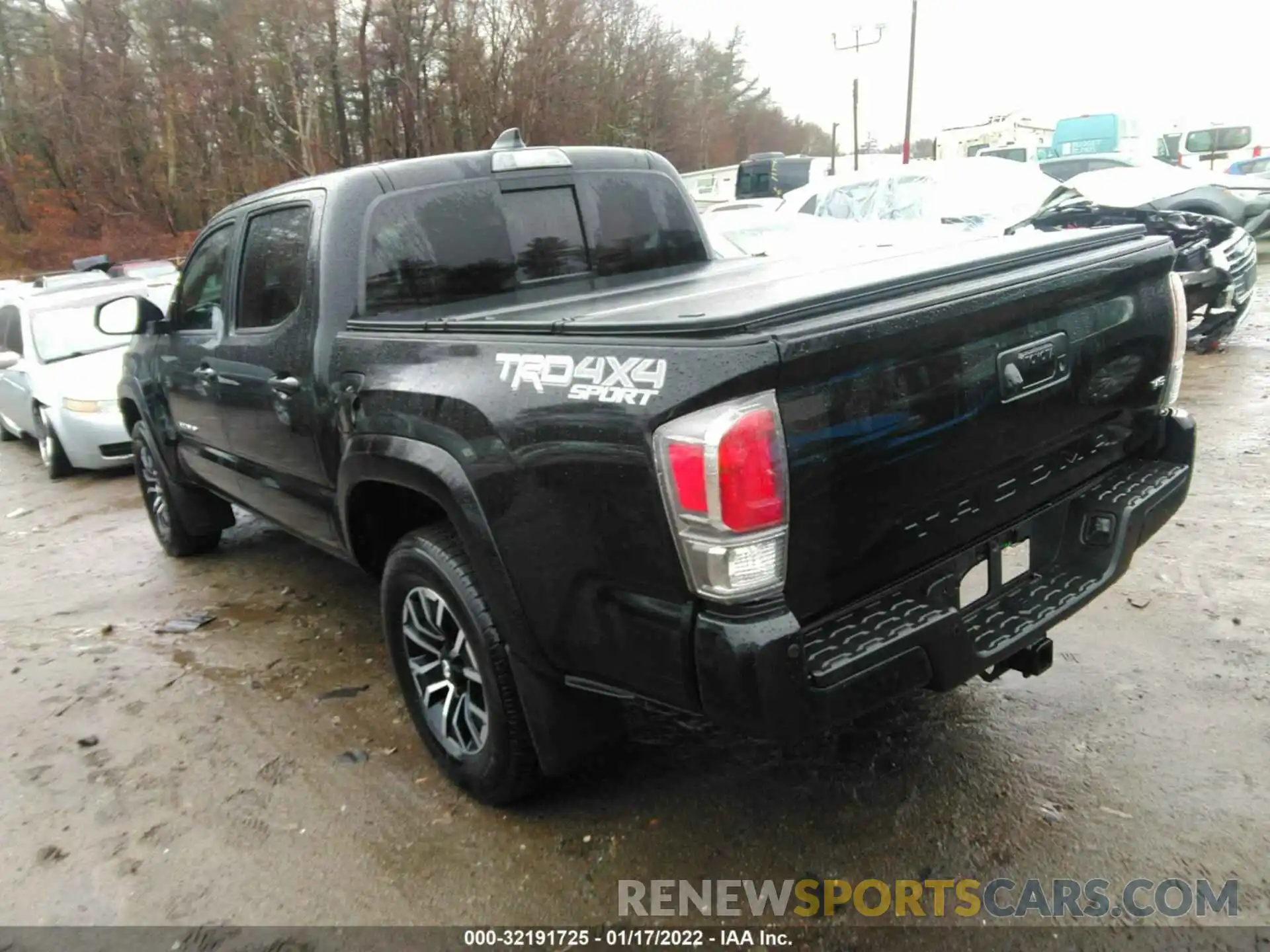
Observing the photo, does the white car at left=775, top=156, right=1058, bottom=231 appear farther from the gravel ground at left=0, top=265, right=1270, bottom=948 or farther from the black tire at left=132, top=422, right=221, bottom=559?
the black tire at left=132, top=422, right=221, bottom=559

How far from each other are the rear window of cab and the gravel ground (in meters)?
1.69

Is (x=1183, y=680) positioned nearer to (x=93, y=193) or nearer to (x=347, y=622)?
(x=347, y=622)

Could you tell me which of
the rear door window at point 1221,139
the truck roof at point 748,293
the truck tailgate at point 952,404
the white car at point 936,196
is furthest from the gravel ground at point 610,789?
the rear door window at point 1221,139

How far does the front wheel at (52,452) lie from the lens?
824cm

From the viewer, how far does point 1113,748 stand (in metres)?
3.08

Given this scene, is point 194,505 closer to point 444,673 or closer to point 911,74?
point 444,673

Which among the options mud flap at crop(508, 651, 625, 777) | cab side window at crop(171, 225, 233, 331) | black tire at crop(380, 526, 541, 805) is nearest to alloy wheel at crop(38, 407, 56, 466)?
cab side window at crop(171, 225, 233, 331)

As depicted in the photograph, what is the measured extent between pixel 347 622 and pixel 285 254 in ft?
6.11

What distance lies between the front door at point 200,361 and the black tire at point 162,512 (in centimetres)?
63

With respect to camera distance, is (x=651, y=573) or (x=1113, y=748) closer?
(x=651, y=573)

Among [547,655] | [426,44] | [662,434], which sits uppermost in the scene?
[426,44]

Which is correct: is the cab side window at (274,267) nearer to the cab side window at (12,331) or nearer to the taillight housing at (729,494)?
the taillight housing at (729,494)

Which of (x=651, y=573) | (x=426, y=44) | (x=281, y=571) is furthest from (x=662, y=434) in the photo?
(x=426, y=44)

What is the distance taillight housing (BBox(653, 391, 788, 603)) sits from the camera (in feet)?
6.63
